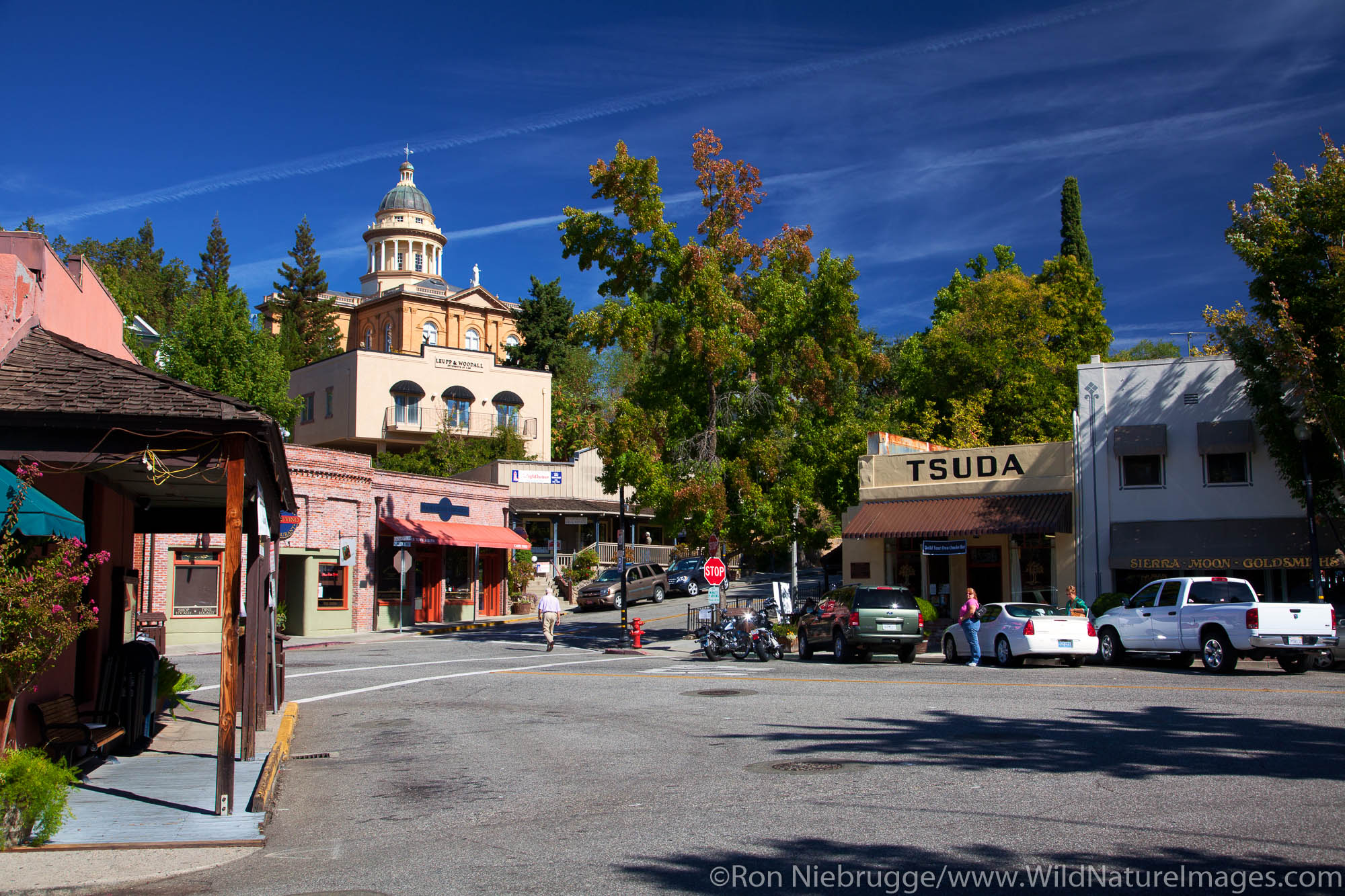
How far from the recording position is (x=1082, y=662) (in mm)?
23359

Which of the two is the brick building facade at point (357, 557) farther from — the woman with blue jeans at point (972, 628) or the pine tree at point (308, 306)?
the pine tree at point (308, 306)

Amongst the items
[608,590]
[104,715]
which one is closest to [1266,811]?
[104,715]

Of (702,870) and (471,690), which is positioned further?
(471,690)

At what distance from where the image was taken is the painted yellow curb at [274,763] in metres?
9.77

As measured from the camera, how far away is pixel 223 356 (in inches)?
1809

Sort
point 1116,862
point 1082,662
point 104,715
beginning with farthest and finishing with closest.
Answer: point 1082,662 → point 104,715 → point 1116,862

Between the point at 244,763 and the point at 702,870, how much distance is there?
21.8ft

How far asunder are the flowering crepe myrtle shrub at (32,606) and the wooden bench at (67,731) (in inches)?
83.8

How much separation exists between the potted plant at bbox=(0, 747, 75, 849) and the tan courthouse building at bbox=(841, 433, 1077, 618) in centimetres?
2543

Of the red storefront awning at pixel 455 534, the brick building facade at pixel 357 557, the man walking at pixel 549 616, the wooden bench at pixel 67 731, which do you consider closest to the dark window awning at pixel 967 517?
the man walking at pixel 549 616

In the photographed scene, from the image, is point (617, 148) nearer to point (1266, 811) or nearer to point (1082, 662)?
point (1082, 662)

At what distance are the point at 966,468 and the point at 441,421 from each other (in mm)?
35475

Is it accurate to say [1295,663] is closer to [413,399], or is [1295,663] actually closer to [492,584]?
[492,584]

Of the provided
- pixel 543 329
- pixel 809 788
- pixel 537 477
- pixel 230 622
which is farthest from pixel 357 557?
pixel 543 329
